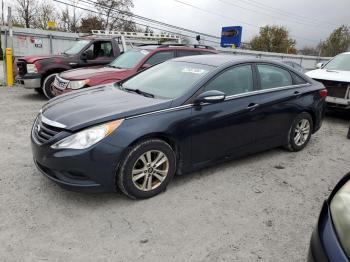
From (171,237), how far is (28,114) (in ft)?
18.5

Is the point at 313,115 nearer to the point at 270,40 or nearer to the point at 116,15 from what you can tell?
the point at 116,15

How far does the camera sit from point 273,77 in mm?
4840

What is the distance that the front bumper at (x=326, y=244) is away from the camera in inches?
63.9

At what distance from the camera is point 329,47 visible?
4784 centimetres

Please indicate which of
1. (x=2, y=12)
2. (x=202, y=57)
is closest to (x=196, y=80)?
(x=202, y=57)

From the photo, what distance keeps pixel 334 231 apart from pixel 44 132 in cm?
Answer: 286

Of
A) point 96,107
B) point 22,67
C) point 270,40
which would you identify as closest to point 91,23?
point 270,40

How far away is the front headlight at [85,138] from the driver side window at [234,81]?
4.64 feet


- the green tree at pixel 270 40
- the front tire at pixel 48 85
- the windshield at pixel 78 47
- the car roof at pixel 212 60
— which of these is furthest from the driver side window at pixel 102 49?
the green tree at pixel 270 40

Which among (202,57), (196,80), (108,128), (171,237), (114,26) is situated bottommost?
(171,237)

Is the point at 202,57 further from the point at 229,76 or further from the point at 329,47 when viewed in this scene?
the point at 329,47

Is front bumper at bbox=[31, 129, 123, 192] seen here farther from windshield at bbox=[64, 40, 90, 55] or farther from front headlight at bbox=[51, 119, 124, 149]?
windshield at bbox=[64, 40, 90, 55]

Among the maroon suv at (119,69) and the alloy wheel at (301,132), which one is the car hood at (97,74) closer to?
the maroon suv at (119,69)

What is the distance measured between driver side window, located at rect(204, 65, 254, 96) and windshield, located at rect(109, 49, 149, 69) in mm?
3761
